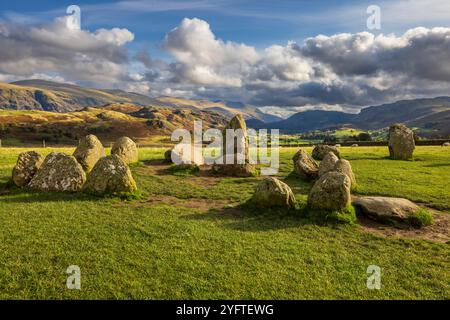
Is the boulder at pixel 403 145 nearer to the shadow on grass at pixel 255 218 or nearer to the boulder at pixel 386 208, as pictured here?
the boulder at pixel 386 208

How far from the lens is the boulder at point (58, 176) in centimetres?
2261

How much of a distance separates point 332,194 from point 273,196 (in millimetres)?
3402

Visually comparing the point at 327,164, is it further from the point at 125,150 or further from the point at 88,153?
the point at 88,153

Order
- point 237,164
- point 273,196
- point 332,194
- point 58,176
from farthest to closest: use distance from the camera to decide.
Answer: point 237,164 < point 58,176 < point 273,196 < point 332,194

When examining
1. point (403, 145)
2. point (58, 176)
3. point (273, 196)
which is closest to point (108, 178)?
point (58, 176)

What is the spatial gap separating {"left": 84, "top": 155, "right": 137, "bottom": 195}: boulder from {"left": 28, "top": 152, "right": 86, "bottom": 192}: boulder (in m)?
1.06

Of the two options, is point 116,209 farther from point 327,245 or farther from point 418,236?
point 418,236

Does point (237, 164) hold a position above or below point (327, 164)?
below

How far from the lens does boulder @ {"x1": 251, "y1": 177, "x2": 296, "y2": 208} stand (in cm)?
2017

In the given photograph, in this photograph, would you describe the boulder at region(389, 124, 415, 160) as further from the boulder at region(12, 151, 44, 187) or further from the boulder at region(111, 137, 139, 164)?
A: the boulder at region(12, 151, 44, 187)

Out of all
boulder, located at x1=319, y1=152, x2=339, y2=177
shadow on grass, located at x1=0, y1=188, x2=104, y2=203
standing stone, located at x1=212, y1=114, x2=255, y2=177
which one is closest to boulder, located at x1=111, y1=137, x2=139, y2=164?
standing stone, located at x1=212, y1=114, x2=255, y2=177

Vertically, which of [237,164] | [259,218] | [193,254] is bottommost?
[193,254]

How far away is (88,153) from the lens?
3048cm
